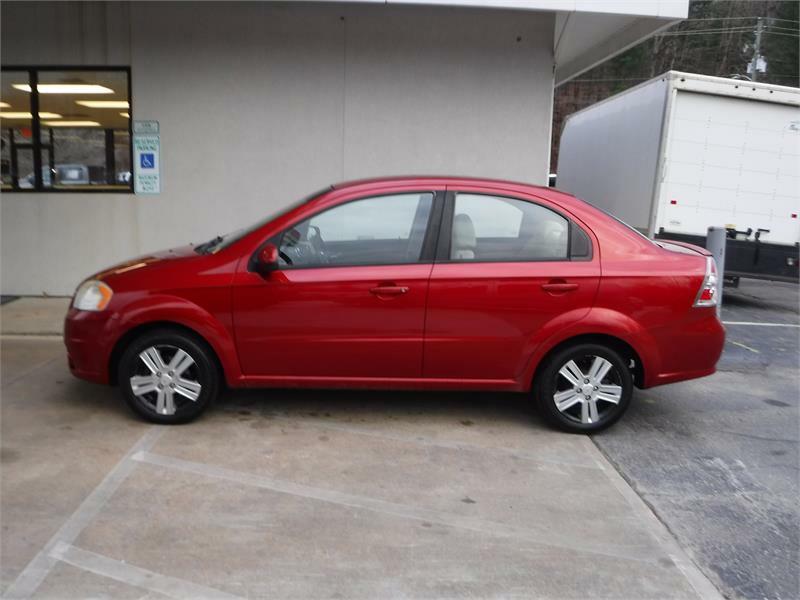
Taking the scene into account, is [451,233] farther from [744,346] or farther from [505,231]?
[744,346]

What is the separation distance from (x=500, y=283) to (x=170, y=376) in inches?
92.2

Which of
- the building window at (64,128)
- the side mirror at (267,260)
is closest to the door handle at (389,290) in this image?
the side mirror at (267,260)

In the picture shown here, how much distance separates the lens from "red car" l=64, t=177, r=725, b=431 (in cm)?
473

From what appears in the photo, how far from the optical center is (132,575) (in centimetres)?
314

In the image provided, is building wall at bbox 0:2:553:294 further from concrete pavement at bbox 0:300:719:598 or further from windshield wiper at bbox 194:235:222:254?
concrete pavement at bbox 0:300:719:598

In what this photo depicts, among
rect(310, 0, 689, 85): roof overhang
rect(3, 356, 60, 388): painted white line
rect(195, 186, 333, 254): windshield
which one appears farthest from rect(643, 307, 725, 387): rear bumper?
rect(3, 356, 60, 388): painted white line

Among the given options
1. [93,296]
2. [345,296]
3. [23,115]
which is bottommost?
[93,296]

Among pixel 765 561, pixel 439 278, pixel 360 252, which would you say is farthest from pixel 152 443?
pixel 765 561

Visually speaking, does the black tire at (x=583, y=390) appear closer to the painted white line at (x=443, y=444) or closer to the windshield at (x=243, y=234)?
the painted white line at (x=443, y=444)

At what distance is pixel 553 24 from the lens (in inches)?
337

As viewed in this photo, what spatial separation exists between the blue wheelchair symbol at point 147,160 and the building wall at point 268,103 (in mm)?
141

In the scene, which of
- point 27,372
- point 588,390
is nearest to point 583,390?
point 588,390

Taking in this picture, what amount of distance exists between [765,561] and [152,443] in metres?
3.62

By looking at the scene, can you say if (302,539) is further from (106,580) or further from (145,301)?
(145,301)
